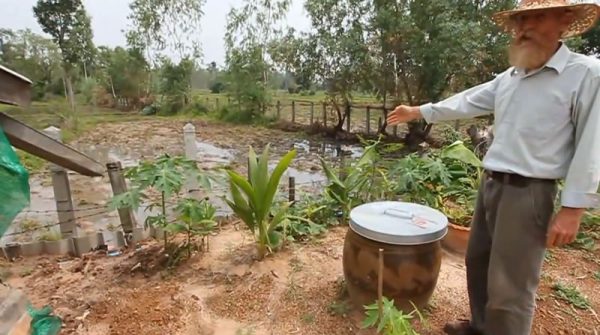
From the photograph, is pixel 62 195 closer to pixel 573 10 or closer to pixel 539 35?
pixel 539 35

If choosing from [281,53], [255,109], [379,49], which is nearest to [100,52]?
[255,109]

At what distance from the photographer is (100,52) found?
18984 millimetres

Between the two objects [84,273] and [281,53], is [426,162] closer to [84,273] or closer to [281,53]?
[84,273]

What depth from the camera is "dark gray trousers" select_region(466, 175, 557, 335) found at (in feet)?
4.18

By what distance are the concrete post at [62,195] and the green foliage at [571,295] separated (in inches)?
127

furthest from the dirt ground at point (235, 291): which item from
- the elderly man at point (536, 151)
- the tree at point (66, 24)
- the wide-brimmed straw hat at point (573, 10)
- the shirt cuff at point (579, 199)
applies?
the tree at point (66, 24)

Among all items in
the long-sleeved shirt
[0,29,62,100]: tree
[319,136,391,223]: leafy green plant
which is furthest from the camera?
[0,29,62,100]: tree

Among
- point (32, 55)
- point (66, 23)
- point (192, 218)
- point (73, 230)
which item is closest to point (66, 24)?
point (66, 23)

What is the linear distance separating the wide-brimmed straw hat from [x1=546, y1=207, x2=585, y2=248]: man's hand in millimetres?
601

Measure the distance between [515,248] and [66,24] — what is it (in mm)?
19883

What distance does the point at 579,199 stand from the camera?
114 centimetres

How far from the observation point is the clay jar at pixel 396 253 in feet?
5.16

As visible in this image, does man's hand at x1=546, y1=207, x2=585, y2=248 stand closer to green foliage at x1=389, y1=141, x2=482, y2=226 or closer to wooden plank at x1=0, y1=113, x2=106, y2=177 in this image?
green foliage at x1=389, y1=141, x2=482, y2=226

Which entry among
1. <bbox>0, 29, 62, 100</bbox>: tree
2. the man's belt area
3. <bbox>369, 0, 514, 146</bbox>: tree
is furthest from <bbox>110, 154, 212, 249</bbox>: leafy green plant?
<bbox>0, 29, 62, 100</bbox>: tree
